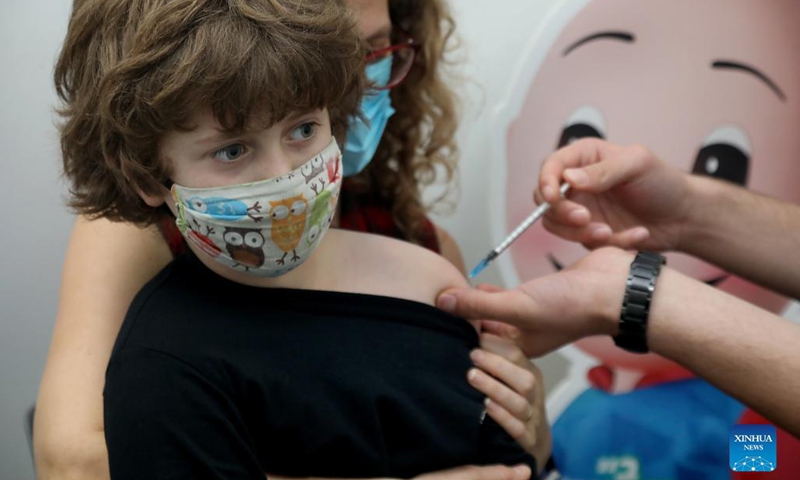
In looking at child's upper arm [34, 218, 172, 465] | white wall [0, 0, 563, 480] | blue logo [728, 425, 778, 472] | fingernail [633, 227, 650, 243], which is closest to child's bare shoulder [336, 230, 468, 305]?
child's upper arm [34, 218, 172, 465]

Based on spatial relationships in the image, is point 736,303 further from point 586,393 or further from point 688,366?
point 586,393

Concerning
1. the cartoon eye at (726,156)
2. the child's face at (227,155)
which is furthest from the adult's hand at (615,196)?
the child's face at (227,155)

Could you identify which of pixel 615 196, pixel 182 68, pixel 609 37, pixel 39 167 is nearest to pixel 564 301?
pixel 615 196

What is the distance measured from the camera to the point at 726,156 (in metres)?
1.66

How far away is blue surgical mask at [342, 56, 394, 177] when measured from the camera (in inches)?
53.8

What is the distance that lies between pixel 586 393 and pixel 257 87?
1203mm

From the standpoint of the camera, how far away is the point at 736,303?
1.29 meters

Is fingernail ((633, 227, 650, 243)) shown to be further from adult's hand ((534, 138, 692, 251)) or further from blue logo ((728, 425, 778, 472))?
blue logo ((728, 425, 778, 472))

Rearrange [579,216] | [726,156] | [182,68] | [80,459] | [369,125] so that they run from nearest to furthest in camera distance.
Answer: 1. [182,68]
2. [80,459]
3. [369,125]
4. [579,216]
5. [726,156]

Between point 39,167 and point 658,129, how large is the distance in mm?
1418

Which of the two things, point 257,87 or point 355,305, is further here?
point 355,305

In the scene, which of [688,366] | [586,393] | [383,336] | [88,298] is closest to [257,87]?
[383,336]

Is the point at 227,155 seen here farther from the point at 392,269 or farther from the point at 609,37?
the point at 609,37

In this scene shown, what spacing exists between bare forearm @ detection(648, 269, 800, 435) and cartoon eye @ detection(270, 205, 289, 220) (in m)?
0.68
